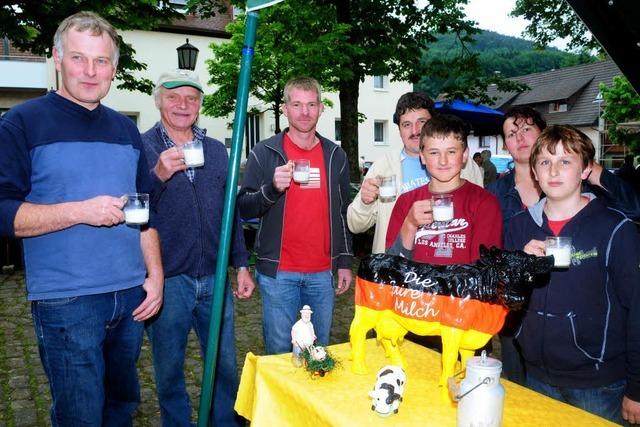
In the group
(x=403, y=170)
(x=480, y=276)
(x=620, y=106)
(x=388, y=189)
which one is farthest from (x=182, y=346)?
(x=620, y=106)

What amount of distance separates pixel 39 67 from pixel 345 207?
23364 mm

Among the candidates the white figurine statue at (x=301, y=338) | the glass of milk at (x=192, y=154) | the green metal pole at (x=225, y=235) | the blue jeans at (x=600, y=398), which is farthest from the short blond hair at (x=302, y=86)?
the blue jeans at (x=600, y=398)

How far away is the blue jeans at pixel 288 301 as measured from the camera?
3492 millimetres

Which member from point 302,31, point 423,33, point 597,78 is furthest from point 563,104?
point 302,31

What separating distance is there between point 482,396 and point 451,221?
977 millimetres

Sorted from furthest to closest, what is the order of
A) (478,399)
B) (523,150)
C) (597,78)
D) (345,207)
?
(597,78), (345,207), (523,150), (478,399)

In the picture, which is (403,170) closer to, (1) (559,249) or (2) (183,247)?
(1) (559,249)

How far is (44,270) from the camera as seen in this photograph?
2.31 m

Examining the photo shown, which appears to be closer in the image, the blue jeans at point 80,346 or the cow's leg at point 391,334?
the cow's leg at point 391,334

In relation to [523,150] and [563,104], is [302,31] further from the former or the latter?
[563,104]

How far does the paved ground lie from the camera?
4.18 metres

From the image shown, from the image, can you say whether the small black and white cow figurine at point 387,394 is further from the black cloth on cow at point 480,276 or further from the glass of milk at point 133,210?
the glass of milk at point 133,210

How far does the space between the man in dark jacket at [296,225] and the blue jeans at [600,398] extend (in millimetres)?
1624

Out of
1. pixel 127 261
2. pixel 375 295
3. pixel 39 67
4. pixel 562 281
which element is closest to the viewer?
pixel 375 295
